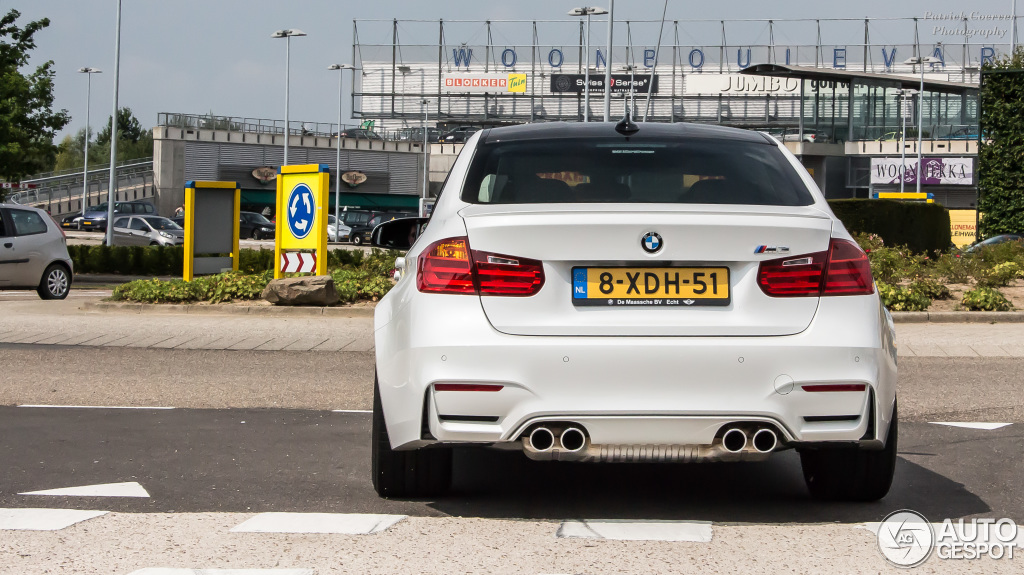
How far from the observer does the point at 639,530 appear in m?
4.61

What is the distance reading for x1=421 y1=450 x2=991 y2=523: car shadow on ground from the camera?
16.4 ft

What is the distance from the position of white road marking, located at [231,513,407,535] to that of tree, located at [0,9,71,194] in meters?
29.0

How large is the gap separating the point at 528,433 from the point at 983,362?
839cm

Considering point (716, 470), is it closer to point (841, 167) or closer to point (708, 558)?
point (708, 558)

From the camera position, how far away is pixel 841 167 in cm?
7356

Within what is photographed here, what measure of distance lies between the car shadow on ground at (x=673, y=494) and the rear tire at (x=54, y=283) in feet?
52.9

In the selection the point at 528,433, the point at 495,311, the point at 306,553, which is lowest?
the point at 306,553

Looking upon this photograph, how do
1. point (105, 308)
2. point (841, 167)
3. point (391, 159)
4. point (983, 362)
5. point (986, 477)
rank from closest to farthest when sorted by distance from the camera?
point (986, 477)
point (983, 362)
point (105, 308)
point (841, 167)
point (391, 159)

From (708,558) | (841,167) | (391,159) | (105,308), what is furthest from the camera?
(391,159)

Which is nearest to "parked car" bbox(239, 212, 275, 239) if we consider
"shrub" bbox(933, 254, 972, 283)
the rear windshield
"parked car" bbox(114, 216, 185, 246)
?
"parked car" bbox(114, 216, 185, 246)

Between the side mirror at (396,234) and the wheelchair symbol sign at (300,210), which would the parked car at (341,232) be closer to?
the wheelchair symbol sign at (300,210)

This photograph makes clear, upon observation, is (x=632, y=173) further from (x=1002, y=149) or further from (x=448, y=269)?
(x=1002, y=149)

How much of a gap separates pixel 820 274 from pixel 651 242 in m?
0.61

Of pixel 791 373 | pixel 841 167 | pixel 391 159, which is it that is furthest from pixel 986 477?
pixel 391 159
